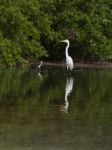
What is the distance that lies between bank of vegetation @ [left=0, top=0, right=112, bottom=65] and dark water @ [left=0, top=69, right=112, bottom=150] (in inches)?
543

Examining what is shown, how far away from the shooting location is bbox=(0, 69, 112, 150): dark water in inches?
390

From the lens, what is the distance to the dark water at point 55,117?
9914 mm

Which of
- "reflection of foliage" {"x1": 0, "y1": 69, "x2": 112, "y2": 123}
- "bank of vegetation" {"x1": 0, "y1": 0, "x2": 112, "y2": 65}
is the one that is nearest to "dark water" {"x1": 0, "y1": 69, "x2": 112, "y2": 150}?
"reflection of foliage" {"x1": 0, "y1": 69, "x2": 112, "y2": 123}

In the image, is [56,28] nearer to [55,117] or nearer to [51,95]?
[51,95]

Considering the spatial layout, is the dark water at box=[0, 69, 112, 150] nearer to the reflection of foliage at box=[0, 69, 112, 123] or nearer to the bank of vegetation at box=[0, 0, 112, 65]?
the reflection of foliage at box=[0, 69, 112, 123]

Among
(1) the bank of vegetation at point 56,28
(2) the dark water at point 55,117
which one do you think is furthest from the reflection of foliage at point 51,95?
(1) the bank of vegetation at point 56,28

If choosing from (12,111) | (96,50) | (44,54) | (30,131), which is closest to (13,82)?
(12,111)

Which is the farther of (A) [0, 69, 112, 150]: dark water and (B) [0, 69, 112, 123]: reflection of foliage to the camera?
(B) [0, 69, 112, 123]: reflection of foliage

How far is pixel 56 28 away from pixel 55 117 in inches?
1104

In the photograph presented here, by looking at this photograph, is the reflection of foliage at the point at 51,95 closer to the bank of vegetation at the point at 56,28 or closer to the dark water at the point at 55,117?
the dark water at the point at 55,117

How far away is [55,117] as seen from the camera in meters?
13.0

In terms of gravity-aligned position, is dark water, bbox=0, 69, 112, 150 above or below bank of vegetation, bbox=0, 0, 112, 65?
below

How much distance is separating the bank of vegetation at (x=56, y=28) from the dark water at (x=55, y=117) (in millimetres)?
13781

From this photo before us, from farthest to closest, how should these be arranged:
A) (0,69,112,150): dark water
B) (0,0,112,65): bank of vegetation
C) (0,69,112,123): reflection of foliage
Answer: (0,0,112,65): bank of vegetation → (0,69,112,123): reflection of foliage → (0,69,112,150): dark water
